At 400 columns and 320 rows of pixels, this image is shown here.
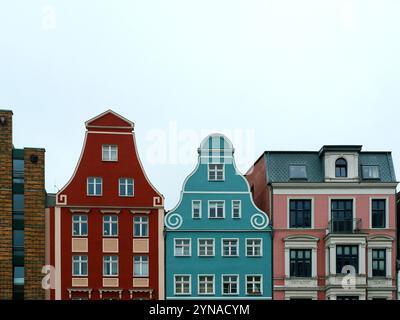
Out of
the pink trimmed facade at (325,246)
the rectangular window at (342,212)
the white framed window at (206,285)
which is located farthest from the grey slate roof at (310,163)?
the white framed window at (206,285)

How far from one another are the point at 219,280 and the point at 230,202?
16.4 feet

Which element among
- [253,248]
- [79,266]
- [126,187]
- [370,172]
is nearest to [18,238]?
[79,266]

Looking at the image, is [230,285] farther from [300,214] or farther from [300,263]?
[300,214]

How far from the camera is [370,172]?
4975 cm

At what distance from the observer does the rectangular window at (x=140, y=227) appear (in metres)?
47.9

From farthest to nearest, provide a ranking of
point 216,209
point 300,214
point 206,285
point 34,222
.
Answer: point 300,214
point 216,209
point 206,285
point 34,222

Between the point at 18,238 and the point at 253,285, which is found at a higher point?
the point at 18,238

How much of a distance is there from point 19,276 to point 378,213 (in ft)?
75.7

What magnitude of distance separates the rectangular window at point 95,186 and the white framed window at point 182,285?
23.7ft

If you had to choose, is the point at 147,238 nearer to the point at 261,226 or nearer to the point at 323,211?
the point at 261,226

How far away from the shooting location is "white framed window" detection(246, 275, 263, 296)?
47.9 meters

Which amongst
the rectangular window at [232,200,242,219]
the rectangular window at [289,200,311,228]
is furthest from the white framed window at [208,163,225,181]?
the rectangular window at [289,200,311,228]

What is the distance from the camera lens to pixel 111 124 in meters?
48.6
